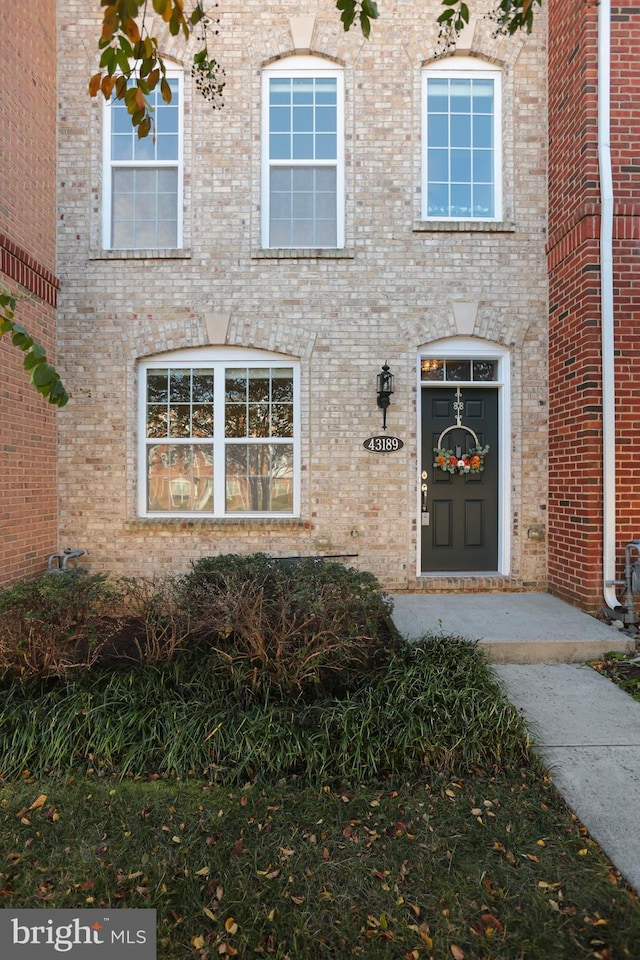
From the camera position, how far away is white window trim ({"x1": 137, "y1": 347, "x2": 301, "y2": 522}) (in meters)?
6.04

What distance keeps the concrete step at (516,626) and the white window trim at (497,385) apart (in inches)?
22.6

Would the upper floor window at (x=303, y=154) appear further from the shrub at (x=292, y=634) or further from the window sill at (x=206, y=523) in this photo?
the shrub at (x=292, y=634)

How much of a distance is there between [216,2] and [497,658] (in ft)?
25.5

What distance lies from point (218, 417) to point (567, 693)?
452cm

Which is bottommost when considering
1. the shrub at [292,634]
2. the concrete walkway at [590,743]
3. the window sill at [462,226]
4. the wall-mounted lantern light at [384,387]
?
A: the concrete walkway at [590,743]

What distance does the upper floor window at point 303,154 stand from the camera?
19.6ft

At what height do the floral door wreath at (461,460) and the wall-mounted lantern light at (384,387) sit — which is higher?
the wall-mounted lantern light at (384,387)

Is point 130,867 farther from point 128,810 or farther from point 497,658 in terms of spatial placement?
point 497,658

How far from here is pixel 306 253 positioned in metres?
5.89

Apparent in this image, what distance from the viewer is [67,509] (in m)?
6.04

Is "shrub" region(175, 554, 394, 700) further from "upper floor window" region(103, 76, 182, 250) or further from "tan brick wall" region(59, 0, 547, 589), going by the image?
"upper floor window" region(103, 76, 182, 250)

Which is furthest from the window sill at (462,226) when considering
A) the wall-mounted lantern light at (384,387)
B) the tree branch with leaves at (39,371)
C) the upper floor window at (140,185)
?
the tree branch with leaves at (39,371)

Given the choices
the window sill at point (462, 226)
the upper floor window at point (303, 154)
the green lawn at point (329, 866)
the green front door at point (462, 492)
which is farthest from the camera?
the green front door at point (462, 492)

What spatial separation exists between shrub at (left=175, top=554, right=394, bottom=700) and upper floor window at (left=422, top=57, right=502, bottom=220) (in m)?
4.69
